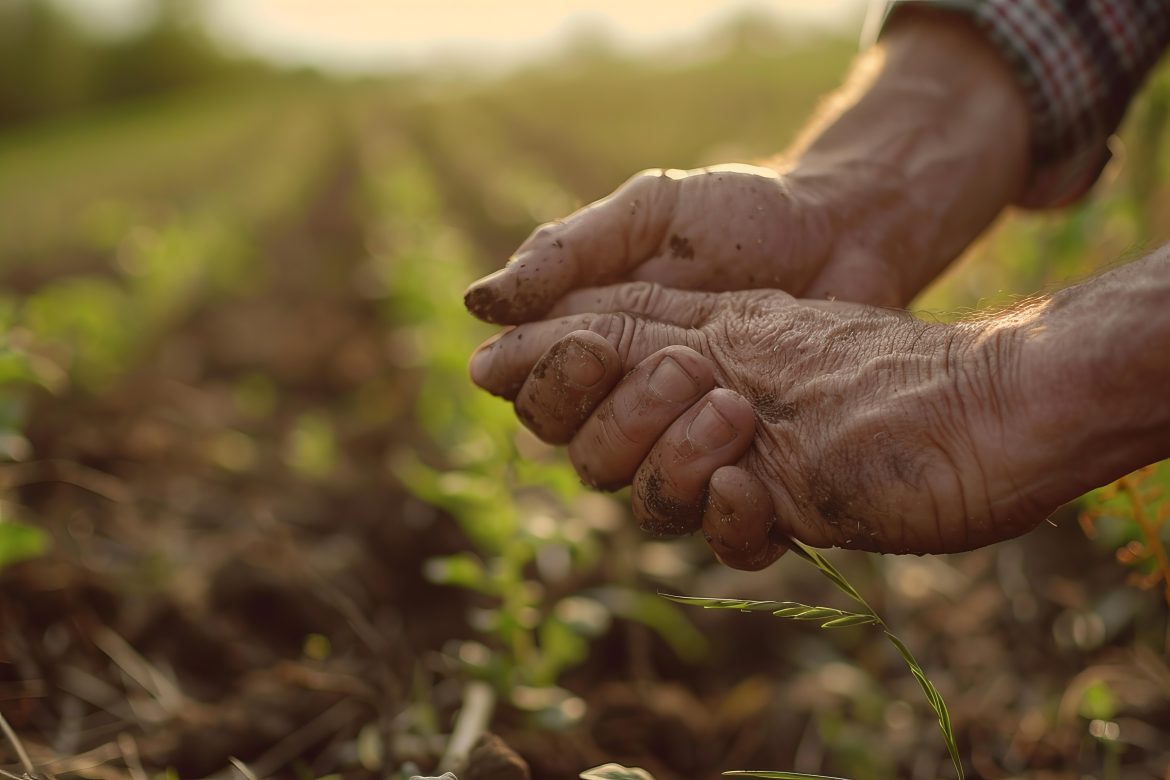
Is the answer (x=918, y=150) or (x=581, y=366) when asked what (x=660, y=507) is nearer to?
(x=581, y=366)

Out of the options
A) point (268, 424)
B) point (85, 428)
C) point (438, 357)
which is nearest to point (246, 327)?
point (268, 424)

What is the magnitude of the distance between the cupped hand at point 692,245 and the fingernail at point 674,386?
328 mm

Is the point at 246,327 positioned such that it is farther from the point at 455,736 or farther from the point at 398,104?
the point at 398,104

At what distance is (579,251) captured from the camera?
1.60 m

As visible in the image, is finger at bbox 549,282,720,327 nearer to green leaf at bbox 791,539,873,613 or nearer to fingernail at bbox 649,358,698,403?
fingernail at bbox 649,358,698,403

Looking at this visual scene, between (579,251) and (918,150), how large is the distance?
2.96 ft

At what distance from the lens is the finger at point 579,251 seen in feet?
5.10

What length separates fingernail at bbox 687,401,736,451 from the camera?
132 centimetres

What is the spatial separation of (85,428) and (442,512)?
1263 mm

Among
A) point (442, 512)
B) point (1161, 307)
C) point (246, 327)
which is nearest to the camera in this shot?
point (1161, 307)

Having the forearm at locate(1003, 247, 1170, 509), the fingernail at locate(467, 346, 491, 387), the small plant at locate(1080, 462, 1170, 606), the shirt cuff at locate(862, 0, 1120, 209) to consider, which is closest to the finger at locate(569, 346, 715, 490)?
the fingernail at locate(467, 346, 491, 387)

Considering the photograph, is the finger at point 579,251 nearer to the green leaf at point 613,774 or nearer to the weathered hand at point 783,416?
the weathered hand at point 783,416

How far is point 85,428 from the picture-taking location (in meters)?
2.79

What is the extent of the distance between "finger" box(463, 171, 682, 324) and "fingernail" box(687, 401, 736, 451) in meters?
0.41
